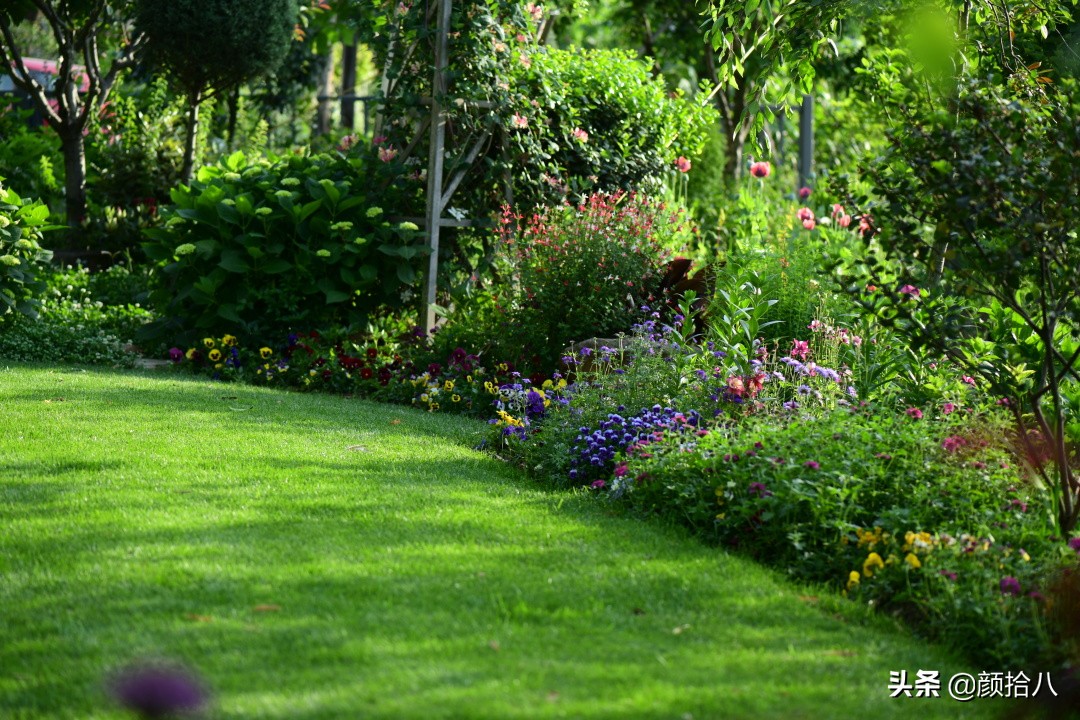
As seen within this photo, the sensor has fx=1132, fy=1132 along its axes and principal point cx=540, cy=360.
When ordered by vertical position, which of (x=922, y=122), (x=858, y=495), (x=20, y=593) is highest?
(x=922, y=122)

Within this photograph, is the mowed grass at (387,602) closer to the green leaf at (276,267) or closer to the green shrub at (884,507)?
the green shrub at (884,507)

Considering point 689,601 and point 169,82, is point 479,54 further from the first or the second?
point 689,601

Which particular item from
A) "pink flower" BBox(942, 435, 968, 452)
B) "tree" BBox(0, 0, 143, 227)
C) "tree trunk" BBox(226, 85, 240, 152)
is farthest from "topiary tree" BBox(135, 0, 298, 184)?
"pink flower" BBox(942, 435, 968, 452)

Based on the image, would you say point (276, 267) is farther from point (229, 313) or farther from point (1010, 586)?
point (1010, 586)

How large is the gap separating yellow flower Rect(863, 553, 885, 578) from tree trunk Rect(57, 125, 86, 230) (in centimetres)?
863

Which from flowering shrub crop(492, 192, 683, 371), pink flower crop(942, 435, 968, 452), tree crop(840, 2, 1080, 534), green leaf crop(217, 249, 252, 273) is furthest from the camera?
green leaf crop(217, 249, 252, 273)

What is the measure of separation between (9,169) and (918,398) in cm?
946

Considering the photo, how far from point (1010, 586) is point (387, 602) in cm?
176

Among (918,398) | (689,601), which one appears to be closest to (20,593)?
(689,601)

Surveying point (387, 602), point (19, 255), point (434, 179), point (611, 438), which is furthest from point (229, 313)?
point (387, 602)

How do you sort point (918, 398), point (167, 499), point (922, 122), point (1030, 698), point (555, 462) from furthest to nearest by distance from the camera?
point (918, 398) < point (555, 462) < point (167, 499) < point (922, 122) < point (1030, 698)

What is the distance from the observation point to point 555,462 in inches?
195

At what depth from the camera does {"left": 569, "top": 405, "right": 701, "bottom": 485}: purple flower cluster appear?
4.81 m

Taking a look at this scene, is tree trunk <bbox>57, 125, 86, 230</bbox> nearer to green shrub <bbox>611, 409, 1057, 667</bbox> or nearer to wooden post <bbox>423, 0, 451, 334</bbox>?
wooden post <bbox>423, 0, 451, 334</bbox>
